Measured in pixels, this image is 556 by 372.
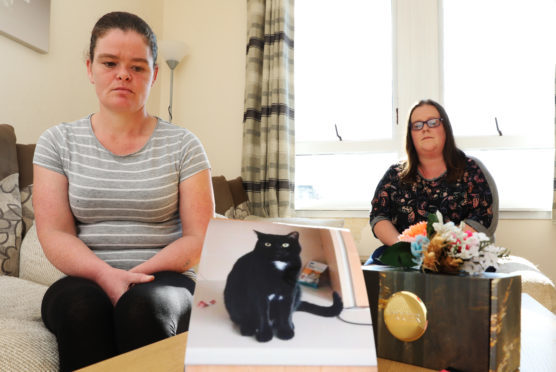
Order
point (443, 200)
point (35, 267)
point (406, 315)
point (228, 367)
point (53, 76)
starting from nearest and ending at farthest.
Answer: point (228, 367), point (406, 315), point (35, 267), point (443, 200), point (53, 76)

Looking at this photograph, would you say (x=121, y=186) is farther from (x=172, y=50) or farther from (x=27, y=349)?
(x=172, y=50)

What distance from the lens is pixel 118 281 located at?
2.98 ft

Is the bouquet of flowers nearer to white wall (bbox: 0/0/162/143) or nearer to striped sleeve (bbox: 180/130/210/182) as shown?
striped sleeve (bbox: 180/130/210/182)

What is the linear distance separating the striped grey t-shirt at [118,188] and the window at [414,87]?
6.16 feet

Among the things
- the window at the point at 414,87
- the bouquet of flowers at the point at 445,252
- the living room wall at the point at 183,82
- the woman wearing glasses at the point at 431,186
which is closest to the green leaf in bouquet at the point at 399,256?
the bouquet of flowers at the point at 445,252

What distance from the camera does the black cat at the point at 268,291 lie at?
43 centimetres

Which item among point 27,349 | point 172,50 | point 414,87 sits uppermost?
point 172,50

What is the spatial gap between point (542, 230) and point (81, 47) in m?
2.81

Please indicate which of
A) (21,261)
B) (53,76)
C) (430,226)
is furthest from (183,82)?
(430,226)

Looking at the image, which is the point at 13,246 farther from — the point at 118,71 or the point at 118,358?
the point at 118,358

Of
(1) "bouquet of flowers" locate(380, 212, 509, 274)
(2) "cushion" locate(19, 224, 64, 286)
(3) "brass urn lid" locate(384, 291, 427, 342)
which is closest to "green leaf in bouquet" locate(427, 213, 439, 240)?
(1) "bouquet of flowers" locate(380, 212, 509, 274)

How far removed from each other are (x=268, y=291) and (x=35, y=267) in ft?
4.19

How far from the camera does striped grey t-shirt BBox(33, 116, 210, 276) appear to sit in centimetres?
104

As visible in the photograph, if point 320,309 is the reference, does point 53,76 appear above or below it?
above
